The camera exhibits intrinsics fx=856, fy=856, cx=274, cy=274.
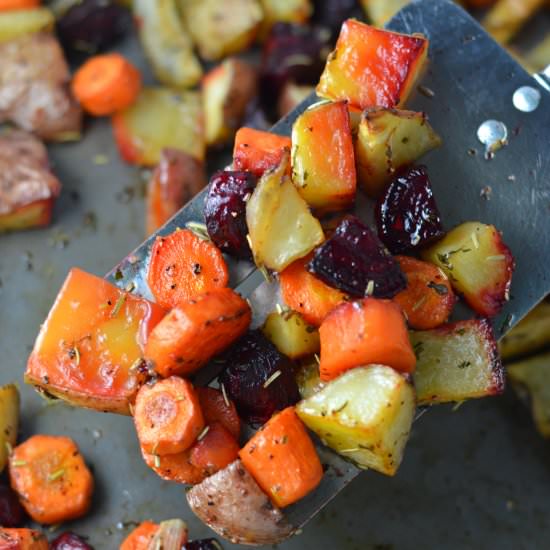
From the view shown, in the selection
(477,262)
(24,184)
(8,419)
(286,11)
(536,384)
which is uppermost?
(24,184)

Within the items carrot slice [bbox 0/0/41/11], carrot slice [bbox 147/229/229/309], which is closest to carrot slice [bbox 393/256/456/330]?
carrot slice [bbox 147/229/229/309]

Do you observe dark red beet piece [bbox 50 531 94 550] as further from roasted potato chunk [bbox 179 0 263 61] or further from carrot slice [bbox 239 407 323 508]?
roasted potato chunk [bbox 179 0 263 61]

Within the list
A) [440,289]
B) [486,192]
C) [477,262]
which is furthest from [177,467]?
[486,192]

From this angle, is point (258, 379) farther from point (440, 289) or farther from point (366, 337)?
point (440, 289)

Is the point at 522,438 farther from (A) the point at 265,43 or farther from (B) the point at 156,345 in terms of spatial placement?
(A) the point at 265,43

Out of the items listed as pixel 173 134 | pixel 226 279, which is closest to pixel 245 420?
pixel 226 279
